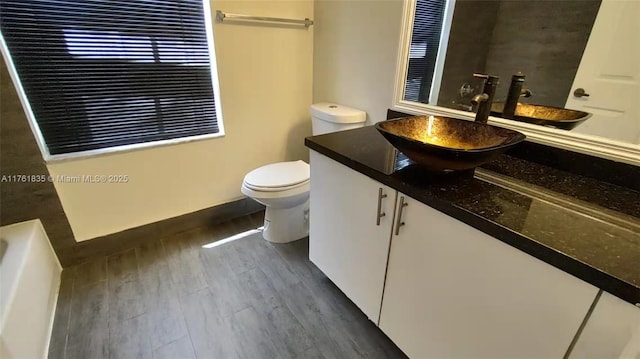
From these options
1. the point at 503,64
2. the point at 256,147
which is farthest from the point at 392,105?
the point at 256,147

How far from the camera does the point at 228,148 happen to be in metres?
2.16

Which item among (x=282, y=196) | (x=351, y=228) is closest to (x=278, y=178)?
(x=282, y=196)

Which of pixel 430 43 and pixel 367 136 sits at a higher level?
pixel 430 43

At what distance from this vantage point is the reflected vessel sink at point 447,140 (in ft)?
2.98

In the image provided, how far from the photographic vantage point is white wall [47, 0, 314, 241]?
179 centimetres

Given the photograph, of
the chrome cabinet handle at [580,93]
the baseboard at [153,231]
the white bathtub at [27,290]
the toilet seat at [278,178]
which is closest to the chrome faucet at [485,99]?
the chrome cabinet handle at [580,93]

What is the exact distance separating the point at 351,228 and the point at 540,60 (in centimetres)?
132

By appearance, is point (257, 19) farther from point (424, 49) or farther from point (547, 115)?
point (547, 115)

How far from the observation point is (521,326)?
79cm

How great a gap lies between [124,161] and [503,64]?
7.45 feet

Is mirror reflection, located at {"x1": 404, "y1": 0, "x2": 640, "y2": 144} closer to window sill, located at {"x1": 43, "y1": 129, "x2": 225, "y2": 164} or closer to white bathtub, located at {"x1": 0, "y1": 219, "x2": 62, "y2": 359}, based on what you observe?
window sill, located at {"x1": 43, "y1": 129, "x2": 225, "y2": 164}

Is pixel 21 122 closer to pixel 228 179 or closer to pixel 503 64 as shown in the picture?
pixel 228 179

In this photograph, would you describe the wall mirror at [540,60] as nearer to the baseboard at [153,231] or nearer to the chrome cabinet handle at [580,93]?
the chrome cabinet handle at [580,93]

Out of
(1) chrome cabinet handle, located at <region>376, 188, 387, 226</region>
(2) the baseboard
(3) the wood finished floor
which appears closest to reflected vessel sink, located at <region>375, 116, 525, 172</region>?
(1) chrome cabinet handle, located at <region>376, 188, 387, 226</region>
